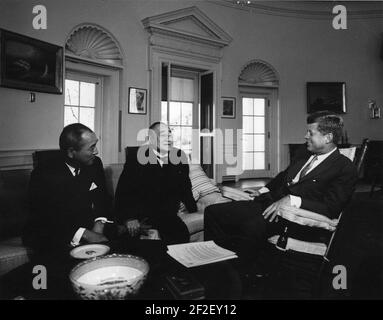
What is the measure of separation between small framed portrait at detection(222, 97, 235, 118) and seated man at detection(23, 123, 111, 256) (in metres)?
4.92

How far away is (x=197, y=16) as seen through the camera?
19.8ft

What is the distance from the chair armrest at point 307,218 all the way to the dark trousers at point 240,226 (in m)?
0.32

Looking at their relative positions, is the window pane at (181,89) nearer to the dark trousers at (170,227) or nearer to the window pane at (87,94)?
the window pane at (87,94)

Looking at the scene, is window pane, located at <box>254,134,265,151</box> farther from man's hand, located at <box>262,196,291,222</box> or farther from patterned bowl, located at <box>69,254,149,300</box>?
patterned bowl, located at <box>69,254,149,300</box>

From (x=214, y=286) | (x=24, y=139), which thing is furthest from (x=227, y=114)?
(x=214, y=286)

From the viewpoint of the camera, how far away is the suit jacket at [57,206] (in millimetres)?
1624

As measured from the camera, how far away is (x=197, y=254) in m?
1.32

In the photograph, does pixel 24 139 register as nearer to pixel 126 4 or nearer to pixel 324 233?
pixel 126 4

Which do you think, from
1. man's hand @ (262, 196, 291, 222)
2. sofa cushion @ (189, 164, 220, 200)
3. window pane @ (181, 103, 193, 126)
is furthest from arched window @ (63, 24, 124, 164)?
man's hand @ (262, 196, 291, 222)

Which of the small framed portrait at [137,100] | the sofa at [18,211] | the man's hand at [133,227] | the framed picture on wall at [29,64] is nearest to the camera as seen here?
the sofa at [18,211]

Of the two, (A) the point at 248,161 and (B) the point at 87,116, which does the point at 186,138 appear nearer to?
(A) the point at 248,161

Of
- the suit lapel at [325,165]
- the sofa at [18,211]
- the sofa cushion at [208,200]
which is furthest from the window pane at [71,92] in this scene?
the suit lapel at [325,165]

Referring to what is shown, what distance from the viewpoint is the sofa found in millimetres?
1902
